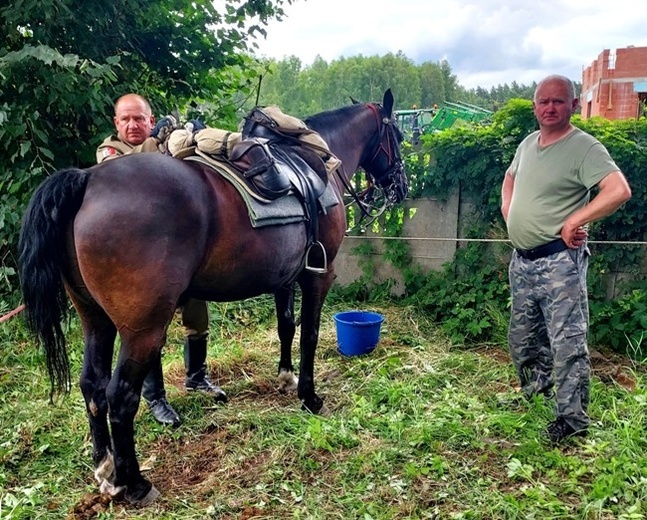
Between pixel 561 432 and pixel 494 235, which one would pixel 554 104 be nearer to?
pixel 561 432

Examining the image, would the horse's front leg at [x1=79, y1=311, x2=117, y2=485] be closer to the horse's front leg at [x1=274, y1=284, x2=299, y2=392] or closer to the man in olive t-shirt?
the horse's front leg at [x1=274, y1=284, x2=299, y2=392]

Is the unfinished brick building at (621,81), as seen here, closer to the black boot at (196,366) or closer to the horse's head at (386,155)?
the horse's head at (386,155)

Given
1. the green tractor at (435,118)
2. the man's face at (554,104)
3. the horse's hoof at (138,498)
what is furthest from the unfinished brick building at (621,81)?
the horse's hoof at (138,498)

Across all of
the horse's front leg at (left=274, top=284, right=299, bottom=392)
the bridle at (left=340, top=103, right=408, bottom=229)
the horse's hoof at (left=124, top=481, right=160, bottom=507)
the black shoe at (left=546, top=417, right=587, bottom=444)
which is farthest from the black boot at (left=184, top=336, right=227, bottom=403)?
the black shoe at (left=546, top=417, right=587, bottom=444)

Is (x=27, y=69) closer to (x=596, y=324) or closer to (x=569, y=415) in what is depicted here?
(x=569, y=415)

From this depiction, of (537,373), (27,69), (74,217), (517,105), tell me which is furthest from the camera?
(517,105)

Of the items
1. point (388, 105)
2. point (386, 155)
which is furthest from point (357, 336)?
point (388, 105)

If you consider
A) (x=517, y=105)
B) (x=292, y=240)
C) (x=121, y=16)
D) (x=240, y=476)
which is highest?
(x=121, y=16)

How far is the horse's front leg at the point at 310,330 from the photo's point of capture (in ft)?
10.4

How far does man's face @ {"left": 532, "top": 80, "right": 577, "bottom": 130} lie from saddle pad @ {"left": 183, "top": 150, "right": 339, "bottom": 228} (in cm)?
133

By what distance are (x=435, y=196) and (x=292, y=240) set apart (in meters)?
2.66

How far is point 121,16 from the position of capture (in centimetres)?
396

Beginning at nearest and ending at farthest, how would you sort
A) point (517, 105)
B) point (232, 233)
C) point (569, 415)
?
1. point (232, 233)
2. point (569, 415)
3. point (517, 105)

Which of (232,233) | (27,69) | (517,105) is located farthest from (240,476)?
(517,105)
